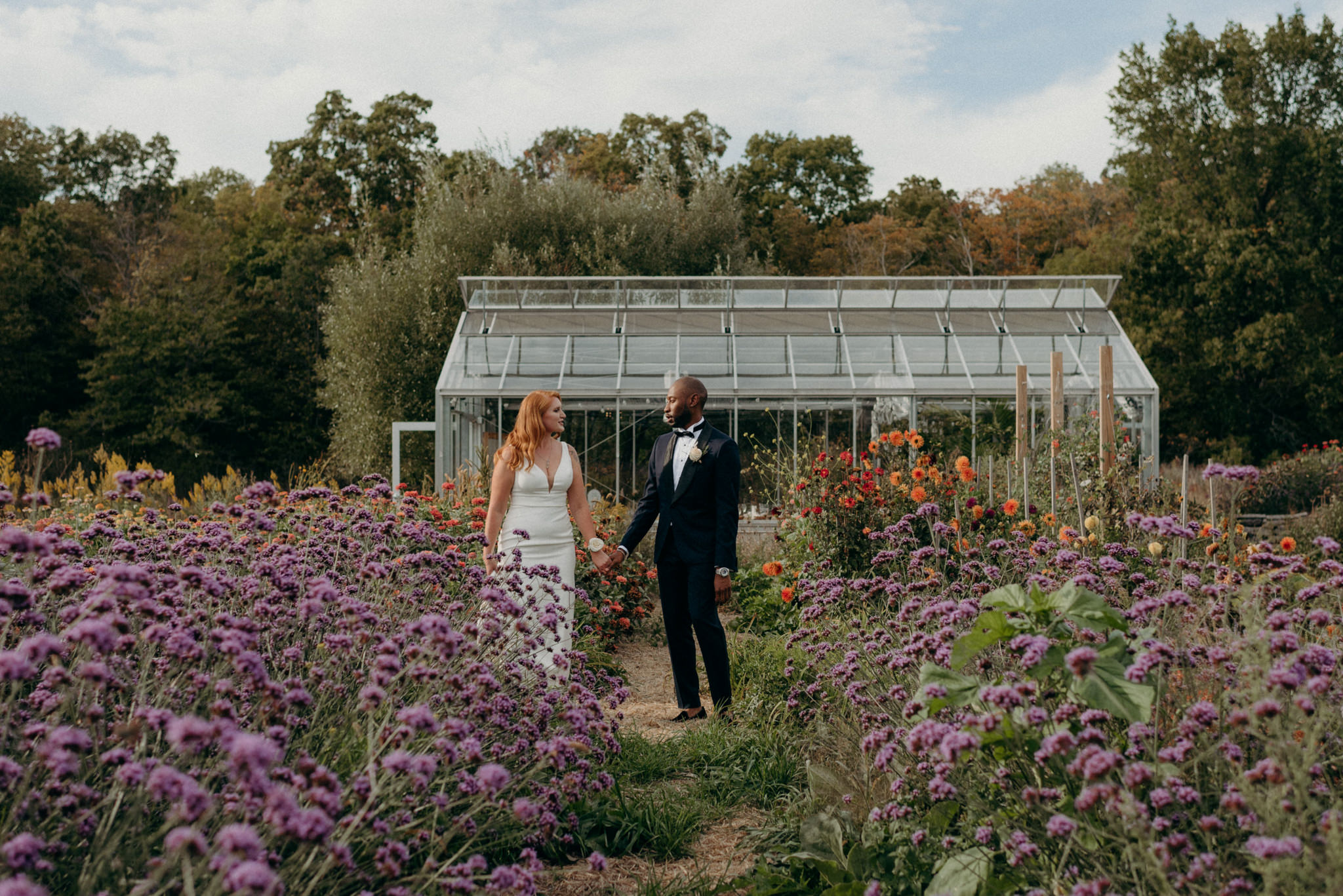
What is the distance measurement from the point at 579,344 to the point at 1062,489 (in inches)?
350

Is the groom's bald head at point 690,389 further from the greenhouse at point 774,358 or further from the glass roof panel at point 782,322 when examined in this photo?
the glass roof panel at point 782,322

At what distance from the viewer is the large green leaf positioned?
217 cm

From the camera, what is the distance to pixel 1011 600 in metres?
2.65

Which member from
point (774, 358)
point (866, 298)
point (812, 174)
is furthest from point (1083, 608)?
point (812, 174)

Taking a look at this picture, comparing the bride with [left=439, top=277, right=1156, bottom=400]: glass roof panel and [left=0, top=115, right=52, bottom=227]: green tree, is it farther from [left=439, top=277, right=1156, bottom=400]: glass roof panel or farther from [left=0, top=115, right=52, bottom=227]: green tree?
[left=0, top=115, right=52, bottom=227]: green tree

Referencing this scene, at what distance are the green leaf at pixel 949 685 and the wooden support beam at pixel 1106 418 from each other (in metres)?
4.88

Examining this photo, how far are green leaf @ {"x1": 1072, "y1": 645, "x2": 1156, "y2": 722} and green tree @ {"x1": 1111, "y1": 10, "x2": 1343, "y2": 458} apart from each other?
21763 mm

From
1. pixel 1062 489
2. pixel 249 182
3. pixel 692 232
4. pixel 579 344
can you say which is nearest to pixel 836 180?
pixel 692 232

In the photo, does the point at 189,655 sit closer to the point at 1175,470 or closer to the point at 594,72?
the point at 594,72

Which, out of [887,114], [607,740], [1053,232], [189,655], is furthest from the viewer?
[1053,232]

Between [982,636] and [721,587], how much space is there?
258 centimetres

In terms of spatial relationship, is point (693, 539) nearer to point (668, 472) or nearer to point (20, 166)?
point (668, 472)

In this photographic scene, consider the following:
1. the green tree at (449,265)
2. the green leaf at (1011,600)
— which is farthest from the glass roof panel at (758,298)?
the green leaf at (1011,600)

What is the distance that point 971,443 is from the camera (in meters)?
14.3
